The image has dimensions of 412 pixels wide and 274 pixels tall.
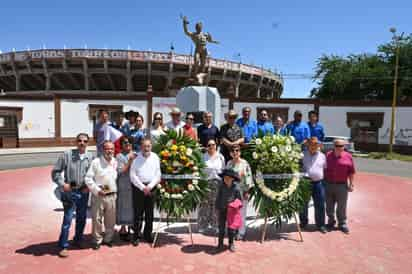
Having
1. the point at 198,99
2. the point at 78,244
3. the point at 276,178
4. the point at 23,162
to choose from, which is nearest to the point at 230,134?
the point at 276,178

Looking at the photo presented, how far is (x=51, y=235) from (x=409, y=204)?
9.09m

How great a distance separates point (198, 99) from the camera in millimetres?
10109

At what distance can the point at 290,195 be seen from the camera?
5.51m

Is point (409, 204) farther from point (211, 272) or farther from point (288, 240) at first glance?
point (211, 272)

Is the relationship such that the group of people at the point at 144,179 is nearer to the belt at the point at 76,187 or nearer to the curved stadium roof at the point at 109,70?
the belt at the point at 76,187

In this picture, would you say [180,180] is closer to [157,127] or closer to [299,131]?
[157,127]

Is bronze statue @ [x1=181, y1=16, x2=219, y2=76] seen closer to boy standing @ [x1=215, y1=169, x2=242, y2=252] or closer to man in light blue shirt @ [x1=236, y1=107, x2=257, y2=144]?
man in light blue shirt @ [x1=236, y1=107, x2=257, y2=144]

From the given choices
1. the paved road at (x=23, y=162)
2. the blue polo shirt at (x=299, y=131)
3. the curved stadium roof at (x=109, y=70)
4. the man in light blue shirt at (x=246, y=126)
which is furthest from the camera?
the curved stadium roof at (x=109, y=70)

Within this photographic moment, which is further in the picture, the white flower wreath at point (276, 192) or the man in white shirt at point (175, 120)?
the man in white shirt at point (175, 120)

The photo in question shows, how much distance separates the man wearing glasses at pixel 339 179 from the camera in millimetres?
5746

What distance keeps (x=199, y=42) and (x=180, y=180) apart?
677cm

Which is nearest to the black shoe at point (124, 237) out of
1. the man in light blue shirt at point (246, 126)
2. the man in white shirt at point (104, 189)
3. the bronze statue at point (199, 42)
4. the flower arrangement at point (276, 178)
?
the man in white shirt at point (104, 189)

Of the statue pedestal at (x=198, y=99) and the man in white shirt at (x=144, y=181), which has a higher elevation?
the statue pedestal at (x=198, y=99)

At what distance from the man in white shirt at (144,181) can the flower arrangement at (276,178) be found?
1.89m
